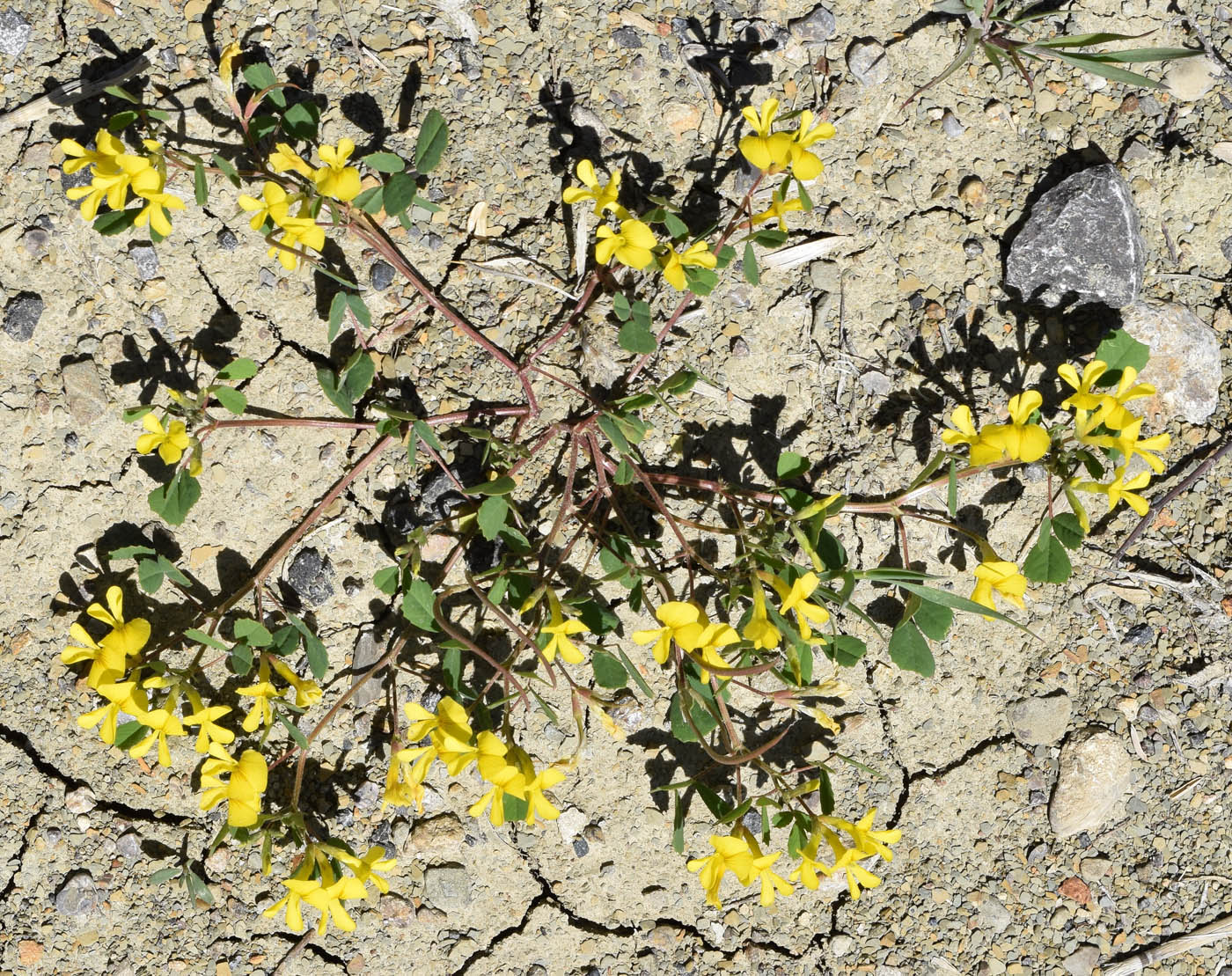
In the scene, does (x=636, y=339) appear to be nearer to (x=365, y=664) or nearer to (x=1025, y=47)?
(x=365, y=664)

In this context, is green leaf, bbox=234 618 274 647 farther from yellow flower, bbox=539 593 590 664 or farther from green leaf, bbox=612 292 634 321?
green leaf, bbox=612 292 634 321

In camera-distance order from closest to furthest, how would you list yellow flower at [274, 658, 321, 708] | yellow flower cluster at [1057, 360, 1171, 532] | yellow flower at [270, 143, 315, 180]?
yellow flower cluster at [1057, 360, 1171, 532], yellow flower at [270, 143, 315, 180], yellow flower at [274, 658, 321, 708]

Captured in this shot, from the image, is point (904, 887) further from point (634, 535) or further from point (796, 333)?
point (796, 333)

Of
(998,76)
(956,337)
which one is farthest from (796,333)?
(998,76)

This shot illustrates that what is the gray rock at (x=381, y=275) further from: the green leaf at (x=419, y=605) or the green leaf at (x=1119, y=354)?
the green leaf at (x=1119, y=354)

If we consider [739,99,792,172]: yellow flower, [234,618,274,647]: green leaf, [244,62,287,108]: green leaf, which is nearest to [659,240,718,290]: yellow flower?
[739,99,792,172]: yellow flower

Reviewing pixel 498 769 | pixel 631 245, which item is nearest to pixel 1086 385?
pixel 631 245
